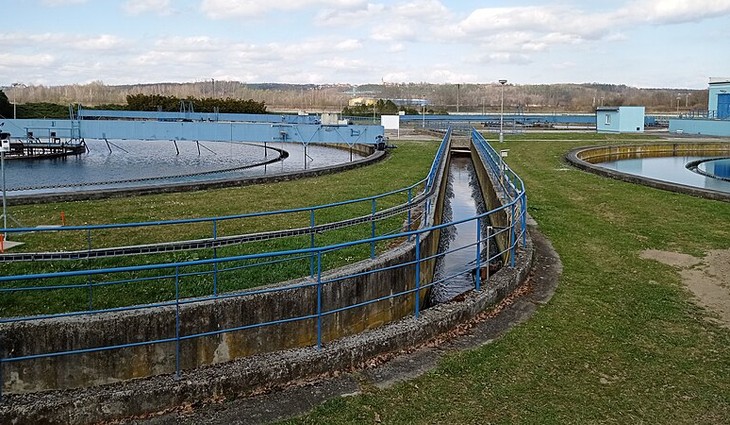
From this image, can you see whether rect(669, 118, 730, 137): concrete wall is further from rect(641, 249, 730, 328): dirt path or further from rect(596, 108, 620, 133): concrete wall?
rect(641, 249, 730, 328): dirt path

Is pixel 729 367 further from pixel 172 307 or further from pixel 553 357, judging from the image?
pixel 172 307

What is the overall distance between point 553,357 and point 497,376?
0.81m

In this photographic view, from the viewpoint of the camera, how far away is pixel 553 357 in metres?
6.35

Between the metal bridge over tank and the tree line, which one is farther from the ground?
the tree line

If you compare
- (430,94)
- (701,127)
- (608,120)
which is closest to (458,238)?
(608,120)

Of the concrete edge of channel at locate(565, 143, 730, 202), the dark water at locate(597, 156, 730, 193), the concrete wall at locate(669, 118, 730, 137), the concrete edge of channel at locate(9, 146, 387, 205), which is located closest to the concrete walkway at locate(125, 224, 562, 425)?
the concrete edge of channel at locate(565, 143, 730, 202)

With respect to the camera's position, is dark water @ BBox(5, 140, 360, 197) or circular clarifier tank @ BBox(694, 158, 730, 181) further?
circular clarifier tank @ BBox(694, 158, 730, 181)

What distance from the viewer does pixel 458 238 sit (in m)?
17.1

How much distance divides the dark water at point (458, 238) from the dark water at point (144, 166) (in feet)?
27.2

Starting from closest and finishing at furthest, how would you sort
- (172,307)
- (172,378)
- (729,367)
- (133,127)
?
(172,378) < (729,367) < (172,307) < (133,127)

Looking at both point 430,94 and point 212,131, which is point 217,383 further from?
point 430,94

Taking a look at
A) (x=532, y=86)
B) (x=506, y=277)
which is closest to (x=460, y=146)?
(x=506, y=277)

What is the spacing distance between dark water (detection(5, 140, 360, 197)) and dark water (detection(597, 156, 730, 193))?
15454mm

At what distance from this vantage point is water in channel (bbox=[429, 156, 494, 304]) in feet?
39.7
